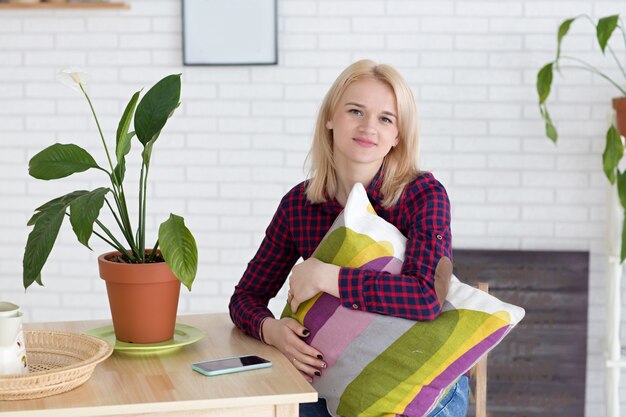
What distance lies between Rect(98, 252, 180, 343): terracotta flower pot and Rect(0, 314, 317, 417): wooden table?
0.17 ft

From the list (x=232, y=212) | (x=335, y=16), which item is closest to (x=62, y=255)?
(x=232, y=212)

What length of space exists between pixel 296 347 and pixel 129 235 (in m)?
0.46

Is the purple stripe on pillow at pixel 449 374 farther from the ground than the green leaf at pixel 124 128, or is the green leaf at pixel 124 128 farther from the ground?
the green leaf at pixel 124 128

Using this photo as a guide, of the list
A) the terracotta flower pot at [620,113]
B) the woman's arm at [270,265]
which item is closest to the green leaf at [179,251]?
the woman's arm at [270,265]

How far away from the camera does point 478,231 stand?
3756 mm

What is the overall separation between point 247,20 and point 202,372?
2.14 meters

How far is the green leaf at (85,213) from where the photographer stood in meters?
1.80

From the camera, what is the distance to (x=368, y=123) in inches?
89.7

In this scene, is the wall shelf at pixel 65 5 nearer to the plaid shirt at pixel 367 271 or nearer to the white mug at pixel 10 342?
the plaid shirt at pixel 367 271

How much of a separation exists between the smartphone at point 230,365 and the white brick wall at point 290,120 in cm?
187

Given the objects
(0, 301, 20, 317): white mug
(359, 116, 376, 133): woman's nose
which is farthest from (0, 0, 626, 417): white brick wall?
(0, 301, 20, 317): white mug

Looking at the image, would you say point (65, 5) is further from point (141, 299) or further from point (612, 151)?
point (612, 151)

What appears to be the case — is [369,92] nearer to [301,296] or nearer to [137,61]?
[301,296]

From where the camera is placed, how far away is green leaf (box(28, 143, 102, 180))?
1906mm
